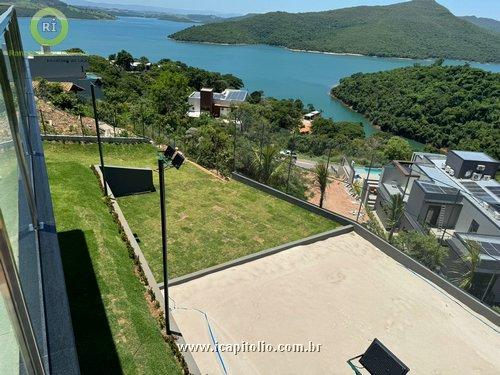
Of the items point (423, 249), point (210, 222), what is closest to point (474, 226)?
point (423, 249)

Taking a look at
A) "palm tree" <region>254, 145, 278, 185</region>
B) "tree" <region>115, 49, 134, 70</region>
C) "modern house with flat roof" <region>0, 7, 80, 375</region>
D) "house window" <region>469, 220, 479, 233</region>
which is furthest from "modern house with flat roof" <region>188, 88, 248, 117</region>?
"modern house with flat roof" <region>0, 7, 80, 375</region>

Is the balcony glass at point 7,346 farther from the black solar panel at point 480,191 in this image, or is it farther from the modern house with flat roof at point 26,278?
the black solar panel at point 480,191

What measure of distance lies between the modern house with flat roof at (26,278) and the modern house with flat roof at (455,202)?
12205 mm

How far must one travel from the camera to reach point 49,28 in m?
37.5

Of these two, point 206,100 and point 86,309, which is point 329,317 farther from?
point 206,100

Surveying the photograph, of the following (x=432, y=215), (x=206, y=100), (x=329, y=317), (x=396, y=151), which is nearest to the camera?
(x=329, y=317)

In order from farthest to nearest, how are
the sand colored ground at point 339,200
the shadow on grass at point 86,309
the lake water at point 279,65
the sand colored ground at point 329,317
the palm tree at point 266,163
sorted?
the lake water at point 279,65
the sand colored ground at point 339,200
the palm tree at point 266,163
the sand colored ground at point 329,317
the shadow on grass at point 86,309

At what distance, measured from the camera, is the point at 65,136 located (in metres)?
16.4

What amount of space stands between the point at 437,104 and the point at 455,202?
177 feet

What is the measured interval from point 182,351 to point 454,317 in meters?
7.58

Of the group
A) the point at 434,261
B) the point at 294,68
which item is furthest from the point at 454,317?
the point at 294,68

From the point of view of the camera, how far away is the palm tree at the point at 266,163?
58.5ft

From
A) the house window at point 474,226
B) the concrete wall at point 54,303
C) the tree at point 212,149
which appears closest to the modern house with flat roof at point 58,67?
the tree at point 212,149

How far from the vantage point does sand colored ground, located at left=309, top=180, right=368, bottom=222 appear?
2162 cm
